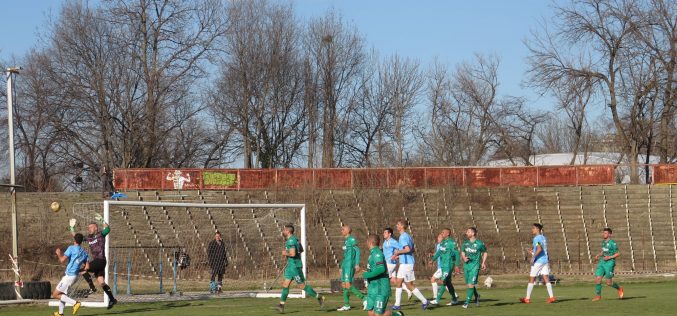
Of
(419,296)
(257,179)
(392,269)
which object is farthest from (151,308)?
(257,179)

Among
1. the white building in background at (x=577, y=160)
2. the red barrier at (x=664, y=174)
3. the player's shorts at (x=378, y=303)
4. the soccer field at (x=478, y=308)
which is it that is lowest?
the soccer field at (x=478, y=308)

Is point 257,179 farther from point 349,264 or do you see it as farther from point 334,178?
point 349,264

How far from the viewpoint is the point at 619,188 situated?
51531 mm

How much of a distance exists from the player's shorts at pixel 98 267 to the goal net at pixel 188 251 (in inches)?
68.2

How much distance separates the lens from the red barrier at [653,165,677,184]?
52.5m

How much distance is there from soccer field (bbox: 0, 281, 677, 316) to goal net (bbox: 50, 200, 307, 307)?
1289 millimetres

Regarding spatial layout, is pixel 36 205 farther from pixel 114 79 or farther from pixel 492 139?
pixel 492 139

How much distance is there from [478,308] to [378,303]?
23.3 ft

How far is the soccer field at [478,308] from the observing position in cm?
2047

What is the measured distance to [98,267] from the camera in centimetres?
2205

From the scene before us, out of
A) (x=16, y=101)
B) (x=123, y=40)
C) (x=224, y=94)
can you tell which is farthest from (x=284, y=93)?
(x=16, y=101)

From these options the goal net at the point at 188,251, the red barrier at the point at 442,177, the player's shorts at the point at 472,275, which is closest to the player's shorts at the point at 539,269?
the player's shorts at the point at 472,275

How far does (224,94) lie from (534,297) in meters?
38.0

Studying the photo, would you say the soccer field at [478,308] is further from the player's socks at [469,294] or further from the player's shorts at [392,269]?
the player's shorts at [392,269]
